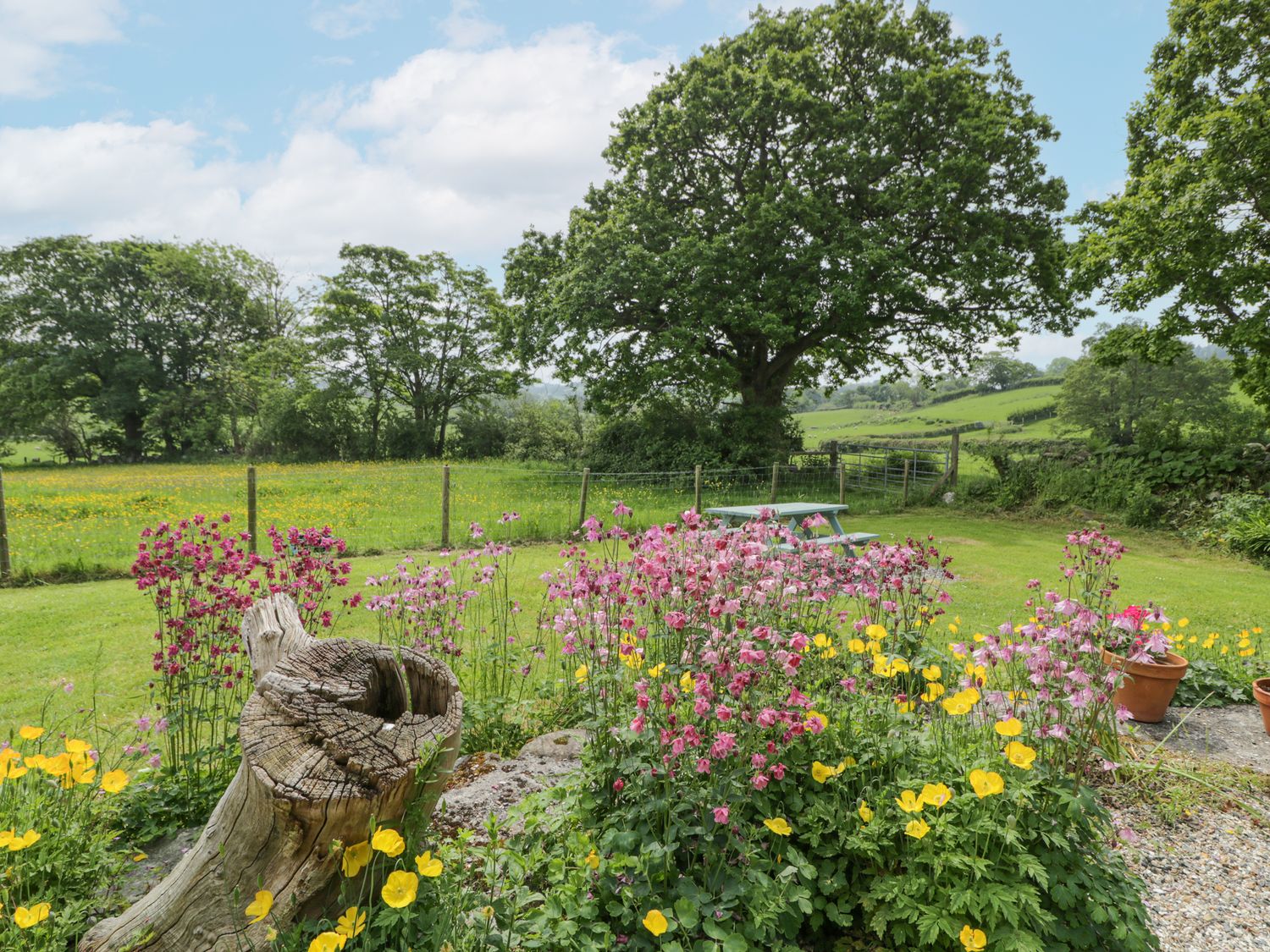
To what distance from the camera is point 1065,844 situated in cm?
205

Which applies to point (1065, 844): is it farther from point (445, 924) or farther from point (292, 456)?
point (292, 456)

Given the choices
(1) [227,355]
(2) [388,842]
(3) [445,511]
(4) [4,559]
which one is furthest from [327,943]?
(1) [227,355]

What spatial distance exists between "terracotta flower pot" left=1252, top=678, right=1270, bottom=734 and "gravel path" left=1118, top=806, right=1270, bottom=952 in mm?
1481

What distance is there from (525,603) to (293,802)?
5.29 meters

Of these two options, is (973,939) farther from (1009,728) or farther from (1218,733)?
(1218,733)

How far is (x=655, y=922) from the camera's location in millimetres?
1718

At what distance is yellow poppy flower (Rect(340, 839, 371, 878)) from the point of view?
5.43 feet

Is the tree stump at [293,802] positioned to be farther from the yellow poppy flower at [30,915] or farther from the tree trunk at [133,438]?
the tree trunk at [133,438]

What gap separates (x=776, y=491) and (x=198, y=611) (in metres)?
13.3

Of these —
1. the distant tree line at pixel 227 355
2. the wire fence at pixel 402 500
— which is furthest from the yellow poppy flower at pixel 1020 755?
the distant tree line at pixel 227 355

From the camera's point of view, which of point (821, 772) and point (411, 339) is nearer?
point (821, 772)

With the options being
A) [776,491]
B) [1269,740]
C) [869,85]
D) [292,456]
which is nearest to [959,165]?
[869,85]

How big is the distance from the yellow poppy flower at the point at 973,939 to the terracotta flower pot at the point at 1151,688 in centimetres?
323

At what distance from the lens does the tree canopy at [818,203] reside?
15.4m
